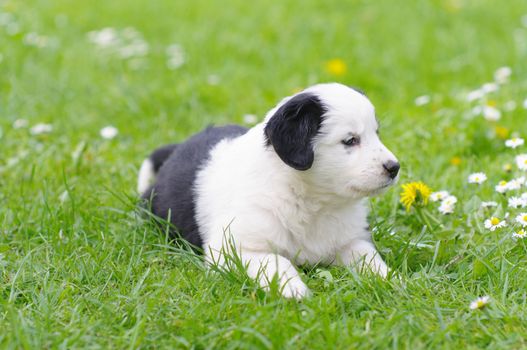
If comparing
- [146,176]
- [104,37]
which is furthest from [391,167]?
[104,37]

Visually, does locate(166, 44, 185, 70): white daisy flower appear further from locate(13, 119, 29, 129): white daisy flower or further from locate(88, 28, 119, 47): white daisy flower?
locate(13, 119, 29, 129): white daisy flower

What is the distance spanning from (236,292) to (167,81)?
3980mm

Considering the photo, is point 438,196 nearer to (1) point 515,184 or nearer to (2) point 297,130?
(1) point 515,184

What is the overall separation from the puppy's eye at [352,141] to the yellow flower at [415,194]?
0.64 metres

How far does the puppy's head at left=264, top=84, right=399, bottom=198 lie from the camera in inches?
129

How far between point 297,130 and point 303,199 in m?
0.37

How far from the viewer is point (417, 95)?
6.45m

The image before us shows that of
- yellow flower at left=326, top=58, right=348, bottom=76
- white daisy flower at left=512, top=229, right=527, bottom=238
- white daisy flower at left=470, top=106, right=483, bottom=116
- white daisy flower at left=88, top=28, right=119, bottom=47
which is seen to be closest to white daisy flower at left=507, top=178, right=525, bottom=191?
white daisy flower at left=512, top=229, right=527, bottom=238

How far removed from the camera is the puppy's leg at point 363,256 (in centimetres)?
329

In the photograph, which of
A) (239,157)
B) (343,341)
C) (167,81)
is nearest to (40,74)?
(167,81)

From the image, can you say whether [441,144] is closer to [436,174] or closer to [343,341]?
[436,174]

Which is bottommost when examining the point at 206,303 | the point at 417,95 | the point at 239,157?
the point at 417,95

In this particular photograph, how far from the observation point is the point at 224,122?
232 inches

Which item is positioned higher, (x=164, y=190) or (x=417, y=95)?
(x=164, y=190)
